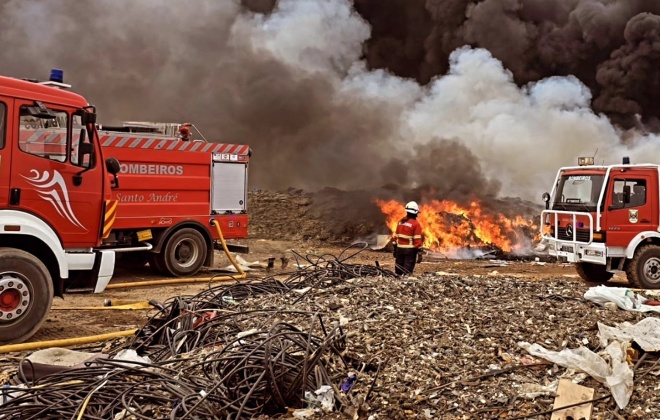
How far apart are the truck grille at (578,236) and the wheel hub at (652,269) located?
106cm

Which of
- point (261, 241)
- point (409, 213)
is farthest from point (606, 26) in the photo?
point (409, 213)

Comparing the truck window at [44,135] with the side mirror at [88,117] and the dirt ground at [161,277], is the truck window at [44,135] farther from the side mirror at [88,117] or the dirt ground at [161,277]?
the dirt ground at [161,277]

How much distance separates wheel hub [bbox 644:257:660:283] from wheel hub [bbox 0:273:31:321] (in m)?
9.37

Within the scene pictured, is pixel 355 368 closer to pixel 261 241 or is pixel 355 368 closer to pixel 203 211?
pixel 203 211

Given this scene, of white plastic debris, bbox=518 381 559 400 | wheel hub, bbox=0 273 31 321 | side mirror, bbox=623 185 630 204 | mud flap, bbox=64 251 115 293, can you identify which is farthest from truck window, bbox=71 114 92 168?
side mirror, bbox=623 185 630 204

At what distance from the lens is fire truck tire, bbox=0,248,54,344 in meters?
5.78

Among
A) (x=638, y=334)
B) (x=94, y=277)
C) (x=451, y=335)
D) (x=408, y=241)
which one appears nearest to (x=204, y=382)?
(x=451, y=335)

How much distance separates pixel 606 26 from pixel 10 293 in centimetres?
2959

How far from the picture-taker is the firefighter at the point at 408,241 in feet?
28.0

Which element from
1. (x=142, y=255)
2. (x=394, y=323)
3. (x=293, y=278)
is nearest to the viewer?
(x=394, y=323)

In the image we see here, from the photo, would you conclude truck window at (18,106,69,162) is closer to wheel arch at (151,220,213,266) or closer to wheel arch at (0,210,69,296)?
wheel arch at (0,210,69,296)

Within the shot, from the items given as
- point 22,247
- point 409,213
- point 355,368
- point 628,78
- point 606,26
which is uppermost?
point 606,26

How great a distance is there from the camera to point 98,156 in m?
6.72

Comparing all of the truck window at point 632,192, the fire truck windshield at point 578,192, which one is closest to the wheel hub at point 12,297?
the fire truck windshield at point 578,192
